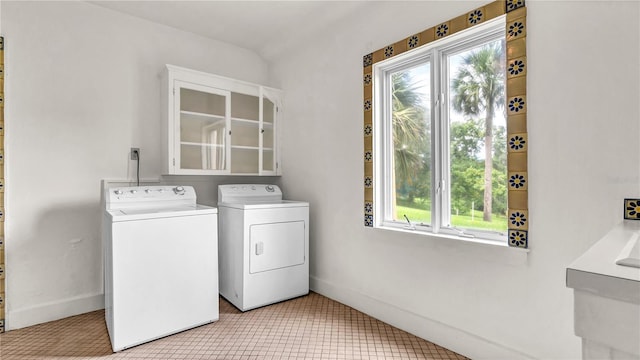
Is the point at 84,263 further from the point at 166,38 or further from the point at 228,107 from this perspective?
the point at 166,38

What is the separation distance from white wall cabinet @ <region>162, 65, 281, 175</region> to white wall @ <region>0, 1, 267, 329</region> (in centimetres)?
29

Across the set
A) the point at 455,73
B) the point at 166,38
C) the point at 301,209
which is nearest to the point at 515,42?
the point at 455,73

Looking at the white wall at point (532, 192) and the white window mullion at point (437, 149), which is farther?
the white window mullion at point (437, 149)

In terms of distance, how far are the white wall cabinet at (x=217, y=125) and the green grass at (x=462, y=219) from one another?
152 cm

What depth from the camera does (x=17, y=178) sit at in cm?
235

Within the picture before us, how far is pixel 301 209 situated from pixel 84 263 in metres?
1.82

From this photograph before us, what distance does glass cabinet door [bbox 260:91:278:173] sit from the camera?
3.32 metres

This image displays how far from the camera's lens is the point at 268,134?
11.1 feet

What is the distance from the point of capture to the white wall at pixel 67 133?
2.35 m

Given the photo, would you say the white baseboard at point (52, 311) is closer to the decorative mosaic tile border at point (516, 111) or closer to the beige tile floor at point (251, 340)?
the beige tile floor at point (251, 340)

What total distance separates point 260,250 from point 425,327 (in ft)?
4.48

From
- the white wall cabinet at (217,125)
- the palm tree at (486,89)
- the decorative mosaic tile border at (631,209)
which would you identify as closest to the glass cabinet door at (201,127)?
the white wall cabinet at (217,125)

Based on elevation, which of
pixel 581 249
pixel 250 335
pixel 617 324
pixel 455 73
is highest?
pixel 455 73

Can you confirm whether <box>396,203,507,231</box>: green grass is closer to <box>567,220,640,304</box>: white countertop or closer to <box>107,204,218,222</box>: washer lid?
<box>567,220,640,304</box>: white countertop
